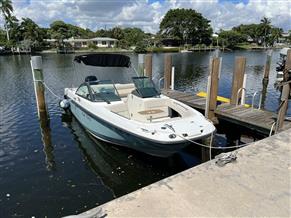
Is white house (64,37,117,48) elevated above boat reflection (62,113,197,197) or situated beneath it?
elevated above

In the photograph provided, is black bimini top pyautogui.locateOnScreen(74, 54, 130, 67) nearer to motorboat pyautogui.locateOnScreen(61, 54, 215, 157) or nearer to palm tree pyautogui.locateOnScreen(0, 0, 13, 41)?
motorboat pyautogui.locateOnScreen(61, 54, 215, 157)

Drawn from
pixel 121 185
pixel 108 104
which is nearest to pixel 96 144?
pixel 108 104

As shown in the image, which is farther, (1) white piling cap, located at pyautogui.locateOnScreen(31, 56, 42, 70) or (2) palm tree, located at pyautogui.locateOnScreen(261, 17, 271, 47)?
(2) palm tree, located at pyautogui.locateOnScreen(261, 17, 271, 47)

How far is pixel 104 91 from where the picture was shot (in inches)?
327

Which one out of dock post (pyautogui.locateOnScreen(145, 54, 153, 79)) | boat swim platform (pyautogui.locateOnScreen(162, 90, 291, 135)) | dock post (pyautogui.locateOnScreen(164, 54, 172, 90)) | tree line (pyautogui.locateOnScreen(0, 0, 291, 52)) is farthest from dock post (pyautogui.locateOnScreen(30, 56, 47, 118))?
tree line (pyautogui.locateOnScreen(0, 0, 291, 52))

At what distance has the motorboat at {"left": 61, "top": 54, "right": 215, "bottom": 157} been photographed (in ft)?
19.5

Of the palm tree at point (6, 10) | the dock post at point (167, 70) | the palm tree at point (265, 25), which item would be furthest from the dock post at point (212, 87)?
the palm tree at point (265, 25)

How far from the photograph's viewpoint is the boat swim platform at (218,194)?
10.4 ft

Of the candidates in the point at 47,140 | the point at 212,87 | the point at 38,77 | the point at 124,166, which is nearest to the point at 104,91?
the point at 47,140

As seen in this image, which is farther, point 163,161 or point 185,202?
point 163,161

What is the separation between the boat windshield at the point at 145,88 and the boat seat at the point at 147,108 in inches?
8.6

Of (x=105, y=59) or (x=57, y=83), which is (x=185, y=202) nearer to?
(x=105, y=59)

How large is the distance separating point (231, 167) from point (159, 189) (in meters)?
1.52

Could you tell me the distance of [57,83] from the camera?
18.4 m
